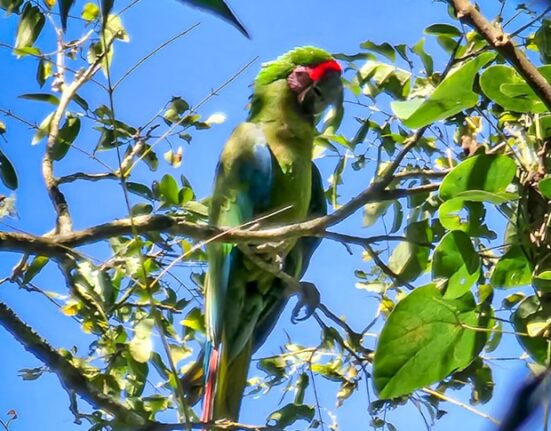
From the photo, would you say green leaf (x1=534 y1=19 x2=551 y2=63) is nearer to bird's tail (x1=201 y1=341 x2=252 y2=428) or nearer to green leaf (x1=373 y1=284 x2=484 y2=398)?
green leaf (x1=373 y1=284 x2=484 y2=398)

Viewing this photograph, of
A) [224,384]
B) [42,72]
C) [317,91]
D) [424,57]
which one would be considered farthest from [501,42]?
[317,91]

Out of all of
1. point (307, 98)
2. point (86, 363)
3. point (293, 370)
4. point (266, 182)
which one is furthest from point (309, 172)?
point (86, 363)

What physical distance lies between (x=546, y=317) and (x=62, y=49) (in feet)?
2.76

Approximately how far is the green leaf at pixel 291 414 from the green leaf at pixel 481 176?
570 millimetres

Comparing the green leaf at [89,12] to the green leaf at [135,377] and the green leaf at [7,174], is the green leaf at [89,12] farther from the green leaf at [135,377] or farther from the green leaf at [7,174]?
the green leaf at [135,377]

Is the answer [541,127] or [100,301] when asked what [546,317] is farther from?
[100,301]

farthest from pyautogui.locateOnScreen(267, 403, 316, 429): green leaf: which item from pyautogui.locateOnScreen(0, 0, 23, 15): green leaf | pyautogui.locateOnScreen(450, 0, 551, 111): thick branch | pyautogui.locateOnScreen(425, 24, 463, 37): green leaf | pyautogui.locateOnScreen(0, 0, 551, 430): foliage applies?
pyautogui.locateOnScreen(450, 0, 551, 111): thick branch

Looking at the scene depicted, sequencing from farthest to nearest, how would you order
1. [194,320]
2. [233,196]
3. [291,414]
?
1. [233,196]
2. [194,320]
3. [291,414]

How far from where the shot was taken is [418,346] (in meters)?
0.64

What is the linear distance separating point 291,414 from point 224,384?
1.09 ft

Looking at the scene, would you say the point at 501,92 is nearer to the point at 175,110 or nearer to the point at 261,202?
the point at 175,110

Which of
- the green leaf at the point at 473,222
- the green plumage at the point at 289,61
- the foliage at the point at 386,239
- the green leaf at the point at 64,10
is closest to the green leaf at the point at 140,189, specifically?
the foliage at the point at 386,239

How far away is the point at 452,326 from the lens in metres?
0.66

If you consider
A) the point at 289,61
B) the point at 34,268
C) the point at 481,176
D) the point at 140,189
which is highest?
the point at 289,61
